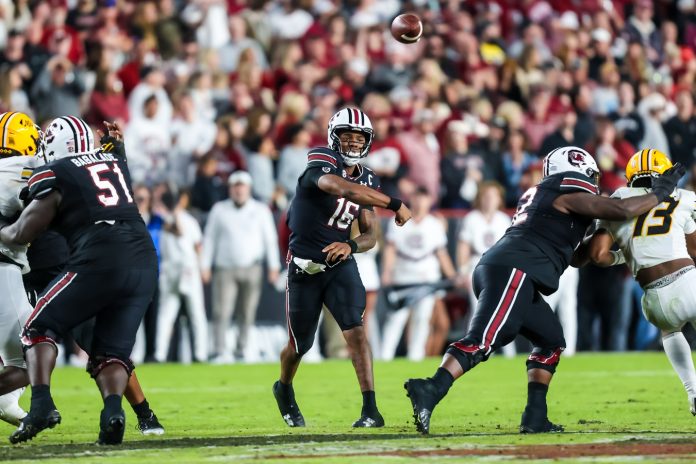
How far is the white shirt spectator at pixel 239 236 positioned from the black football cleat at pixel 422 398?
830 centimetres

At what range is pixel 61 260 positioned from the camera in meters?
9.12

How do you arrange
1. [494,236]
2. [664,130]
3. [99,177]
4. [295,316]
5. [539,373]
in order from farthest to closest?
[664,130] < [494,236] < [295,316] < [539,373] < [99,177]

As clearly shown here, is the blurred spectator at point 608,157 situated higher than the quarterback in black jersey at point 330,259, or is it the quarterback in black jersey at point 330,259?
the blurred spectator at point 608,157

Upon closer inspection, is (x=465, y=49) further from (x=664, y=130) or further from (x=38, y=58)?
(x=38, y=58)

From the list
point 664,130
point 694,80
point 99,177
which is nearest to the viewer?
point 99,177

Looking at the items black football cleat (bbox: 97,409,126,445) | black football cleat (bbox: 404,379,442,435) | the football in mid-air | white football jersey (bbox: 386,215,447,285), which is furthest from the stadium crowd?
black football cleat (bbox: 97,409,126,445)

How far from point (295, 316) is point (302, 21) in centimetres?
1115

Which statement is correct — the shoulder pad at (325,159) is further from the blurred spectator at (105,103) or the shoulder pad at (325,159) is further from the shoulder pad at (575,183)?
the blurred spectator at (105,103)

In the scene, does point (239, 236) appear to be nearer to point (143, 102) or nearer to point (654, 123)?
point (143, 102)

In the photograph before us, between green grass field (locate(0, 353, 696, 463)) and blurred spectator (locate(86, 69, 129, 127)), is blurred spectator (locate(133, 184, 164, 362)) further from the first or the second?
blurred spectator (locate(86, 69, 129, 127))

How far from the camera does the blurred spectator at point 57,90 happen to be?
16.6 meters

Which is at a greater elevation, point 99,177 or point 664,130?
point 664,130

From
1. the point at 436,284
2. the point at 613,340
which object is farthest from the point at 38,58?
the point at 613,340

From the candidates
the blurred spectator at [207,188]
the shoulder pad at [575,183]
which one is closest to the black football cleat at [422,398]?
the shoulder pad at [575,183]
